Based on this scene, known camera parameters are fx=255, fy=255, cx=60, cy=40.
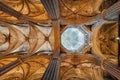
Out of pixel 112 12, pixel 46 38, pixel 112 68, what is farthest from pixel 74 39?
pixel 112 12

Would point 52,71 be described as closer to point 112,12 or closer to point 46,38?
point 46,38

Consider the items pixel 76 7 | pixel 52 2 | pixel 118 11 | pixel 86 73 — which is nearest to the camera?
pixel 118 11

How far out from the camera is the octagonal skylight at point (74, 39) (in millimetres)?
15266

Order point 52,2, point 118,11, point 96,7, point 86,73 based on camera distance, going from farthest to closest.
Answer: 1. point 86,73
2. point 96,7
3. point 52,2
4. point 118,11

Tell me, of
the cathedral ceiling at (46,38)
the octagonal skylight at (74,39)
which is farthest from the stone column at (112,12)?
the octagonal skylight at (74,39)

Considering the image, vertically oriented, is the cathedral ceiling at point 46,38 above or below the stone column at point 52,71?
above

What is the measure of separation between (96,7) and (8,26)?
4878mm

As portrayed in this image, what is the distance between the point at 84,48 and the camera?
14891 millimetres

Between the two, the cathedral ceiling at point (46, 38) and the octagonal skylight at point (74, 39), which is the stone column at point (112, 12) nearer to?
the cathedral ceiling at point (46, 38)

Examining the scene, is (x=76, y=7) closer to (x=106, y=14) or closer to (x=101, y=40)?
(x=101, y=40)

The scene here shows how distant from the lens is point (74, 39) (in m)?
16.5

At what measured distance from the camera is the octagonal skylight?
1527 centimetres

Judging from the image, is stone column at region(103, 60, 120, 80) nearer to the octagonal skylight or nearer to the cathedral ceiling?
the cathedral ceiling

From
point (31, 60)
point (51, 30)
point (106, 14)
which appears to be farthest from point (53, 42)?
point (106, 14)
